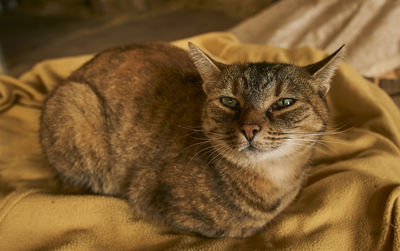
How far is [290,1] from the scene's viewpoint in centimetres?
322

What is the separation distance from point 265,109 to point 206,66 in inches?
15.7

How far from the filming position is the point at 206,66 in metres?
1.67

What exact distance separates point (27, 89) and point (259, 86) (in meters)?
2.15

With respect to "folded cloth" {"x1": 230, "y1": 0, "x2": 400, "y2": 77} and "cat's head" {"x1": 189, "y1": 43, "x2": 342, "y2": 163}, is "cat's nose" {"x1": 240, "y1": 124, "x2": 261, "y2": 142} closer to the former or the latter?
"cat's head" {"x1": 189, "y1": 43, "x2": 342, "y2": 163}

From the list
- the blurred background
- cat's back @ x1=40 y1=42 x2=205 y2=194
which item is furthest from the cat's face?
the blurred background

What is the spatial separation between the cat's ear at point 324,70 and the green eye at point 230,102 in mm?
379

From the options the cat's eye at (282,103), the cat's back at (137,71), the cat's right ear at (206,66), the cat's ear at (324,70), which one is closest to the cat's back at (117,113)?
the cat's back at (137,71)

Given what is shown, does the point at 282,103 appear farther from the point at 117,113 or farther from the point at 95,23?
the point at 95,23

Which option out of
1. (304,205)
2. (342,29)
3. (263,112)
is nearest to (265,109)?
(263,112)

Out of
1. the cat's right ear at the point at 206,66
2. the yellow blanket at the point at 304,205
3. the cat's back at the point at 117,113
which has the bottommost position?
the yellow blanket at the point at 304,205

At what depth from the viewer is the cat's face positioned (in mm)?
1380

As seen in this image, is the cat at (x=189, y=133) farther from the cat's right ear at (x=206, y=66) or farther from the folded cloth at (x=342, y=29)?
the folded cloth at (x=342, y=29)

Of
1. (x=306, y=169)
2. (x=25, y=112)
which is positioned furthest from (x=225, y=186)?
(x=25, y=112)

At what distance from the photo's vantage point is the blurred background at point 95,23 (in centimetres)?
486
